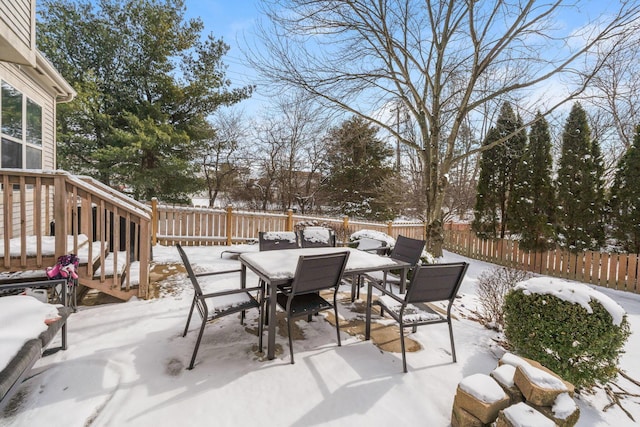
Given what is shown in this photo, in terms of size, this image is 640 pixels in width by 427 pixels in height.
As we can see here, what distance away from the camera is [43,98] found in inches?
214

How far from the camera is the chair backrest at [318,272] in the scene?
2.37m

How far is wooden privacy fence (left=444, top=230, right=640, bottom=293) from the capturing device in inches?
245

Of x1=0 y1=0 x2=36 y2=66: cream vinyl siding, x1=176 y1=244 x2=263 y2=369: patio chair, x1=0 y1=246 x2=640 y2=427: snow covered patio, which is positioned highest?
x1=0 y1=0 x2=36 y2=66: cream vinyl siding

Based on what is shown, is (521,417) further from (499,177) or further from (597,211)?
(499,177)

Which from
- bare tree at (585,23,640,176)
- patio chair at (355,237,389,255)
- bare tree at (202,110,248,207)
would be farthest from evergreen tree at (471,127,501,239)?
bare tree at (202,110,248,207)

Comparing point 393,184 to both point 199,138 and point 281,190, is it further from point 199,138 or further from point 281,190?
point 199,138

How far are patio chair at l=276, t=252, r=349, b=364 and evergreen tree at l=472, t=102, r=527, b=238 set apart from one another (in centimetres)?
814

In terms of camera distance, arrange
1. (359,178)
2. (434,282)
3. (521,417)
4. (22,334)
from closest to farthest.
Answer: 1. (521,417)
2. (22,334)
3. (434,282)
4. (359,178)

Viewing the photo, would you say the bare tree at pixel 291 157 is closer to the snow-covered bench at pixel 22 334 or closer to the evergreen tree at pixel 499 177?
the evergreen tree at pixel 499 177

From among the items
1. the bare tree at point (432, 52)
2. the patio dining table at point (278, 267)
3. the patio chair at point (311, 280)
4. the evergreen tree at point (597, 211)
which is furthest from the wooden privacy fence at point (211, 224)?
the evergreen tree at point (597, 211)

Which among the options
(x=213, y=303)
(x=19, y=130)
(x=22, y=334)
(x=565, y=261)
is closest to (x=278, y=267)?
(x=213, y=303)

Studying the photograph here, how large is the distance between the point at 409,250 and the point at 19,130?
244 inches

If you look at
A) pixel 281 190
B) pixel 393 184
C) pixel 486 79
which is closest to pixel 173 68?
pixel 281 190

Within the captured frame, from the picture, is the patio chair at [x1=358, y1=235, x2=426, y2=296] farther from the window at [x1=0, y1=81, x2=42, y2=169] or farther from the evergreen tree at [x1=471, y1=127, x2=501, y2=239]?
the evergreen tree at [x1=471, y1=127, x2=501, y2=239]
